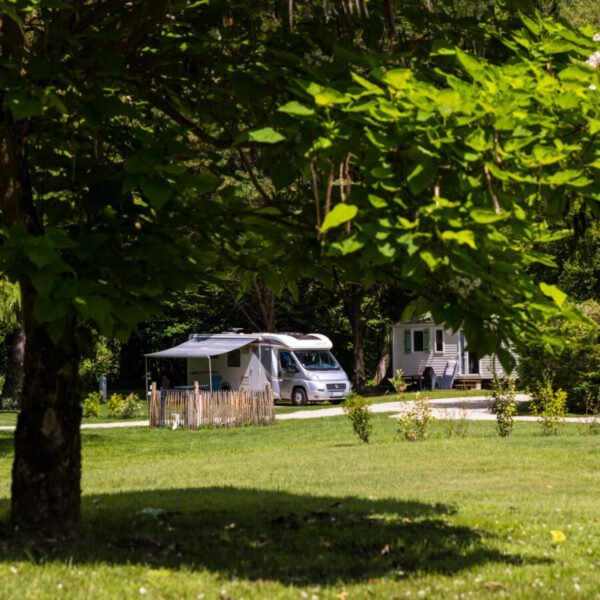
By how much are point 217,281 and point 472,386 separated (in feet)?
121

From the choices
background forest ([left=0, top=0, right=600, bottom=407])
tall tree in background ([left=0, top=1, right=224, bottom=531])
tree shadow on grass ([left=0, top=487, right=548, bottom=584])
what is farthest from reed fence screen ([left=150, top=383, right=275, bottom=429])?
tall tree in background ([left=0, top=1, right=224, bottom=531])

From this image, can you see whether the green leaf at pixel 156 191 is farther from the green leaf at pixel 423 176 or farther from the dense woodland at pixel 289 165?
the green leaf at pixel 423 176

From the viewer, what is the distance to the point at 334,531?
7.80 meters

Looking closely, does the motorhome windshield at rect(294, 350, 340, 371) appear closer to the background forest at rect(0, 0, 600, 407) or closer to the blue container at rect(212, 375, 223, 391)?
the background forest at rect(0, 0, 600, 407)

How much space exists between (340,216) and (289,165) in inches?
44.6

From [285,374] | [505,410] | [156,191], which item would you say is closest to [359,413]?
[505,410]

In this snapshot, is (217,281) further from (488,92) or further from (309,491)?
(309,491)

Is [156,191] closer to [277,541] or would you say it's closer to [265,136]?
[265,136]

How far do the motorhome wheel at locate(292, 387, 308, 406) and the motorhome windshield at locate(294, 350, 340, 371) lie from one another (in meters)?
0.93

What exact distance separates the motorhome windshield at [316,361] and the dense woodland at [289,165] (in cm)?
2724

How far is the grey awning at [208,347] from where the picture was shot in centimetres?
3497

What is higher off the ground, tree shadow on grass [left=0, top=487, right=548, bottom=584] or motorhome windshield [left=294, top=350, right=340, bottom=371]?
motorhome windshield [left=294, top=350, right=340, bottom=371]

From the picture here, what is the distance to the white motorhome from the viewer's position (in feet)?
116

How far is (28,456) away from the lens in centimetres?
729
